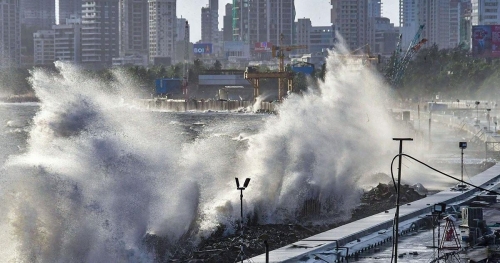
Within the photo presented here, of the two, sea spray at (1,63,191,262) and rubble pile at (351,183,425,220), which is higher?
sea spray at (1,63,191,262)

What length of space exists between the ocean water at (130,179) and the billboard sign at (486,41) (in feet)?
419

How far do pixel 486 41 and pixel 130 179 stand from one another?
157267mm

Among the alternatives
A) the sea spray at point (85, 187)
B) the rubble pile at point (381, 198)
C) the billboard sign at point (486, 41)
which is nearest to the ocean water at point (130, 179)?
the sea spray at point (85, 187)

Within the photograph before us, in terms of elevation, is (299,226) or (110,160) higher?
(110,160)

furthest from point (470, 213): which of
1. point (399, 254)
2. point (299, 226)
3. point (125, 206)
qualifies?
point (125, 206)

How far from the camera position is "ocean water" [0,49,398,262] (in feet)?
127

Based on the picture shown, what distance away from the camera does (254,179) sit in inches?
2196

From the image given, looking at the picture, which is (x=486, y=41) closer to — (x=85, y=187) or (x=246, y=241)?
(x=246, y=241)

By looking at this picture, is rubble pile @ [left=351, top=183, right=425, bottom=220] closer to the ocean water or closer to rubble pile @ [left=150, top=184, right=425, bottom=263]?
rubble pile @ [left=150, top=184, right=425, bottom=263]

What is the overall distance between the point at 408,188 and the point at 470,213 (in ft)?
53.7

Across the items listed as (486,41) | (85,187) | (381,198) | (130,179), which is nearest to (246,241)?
(130,179)

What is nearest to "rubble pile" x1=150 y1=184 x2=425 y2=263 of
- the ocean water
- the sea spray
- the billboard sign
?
the ocean water

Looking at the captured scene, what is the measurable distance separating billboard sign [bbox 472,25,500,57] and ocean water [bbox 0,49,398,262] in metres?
128

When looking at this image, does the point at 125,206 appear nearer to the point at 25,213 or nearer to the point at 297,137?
the point at 25,213
